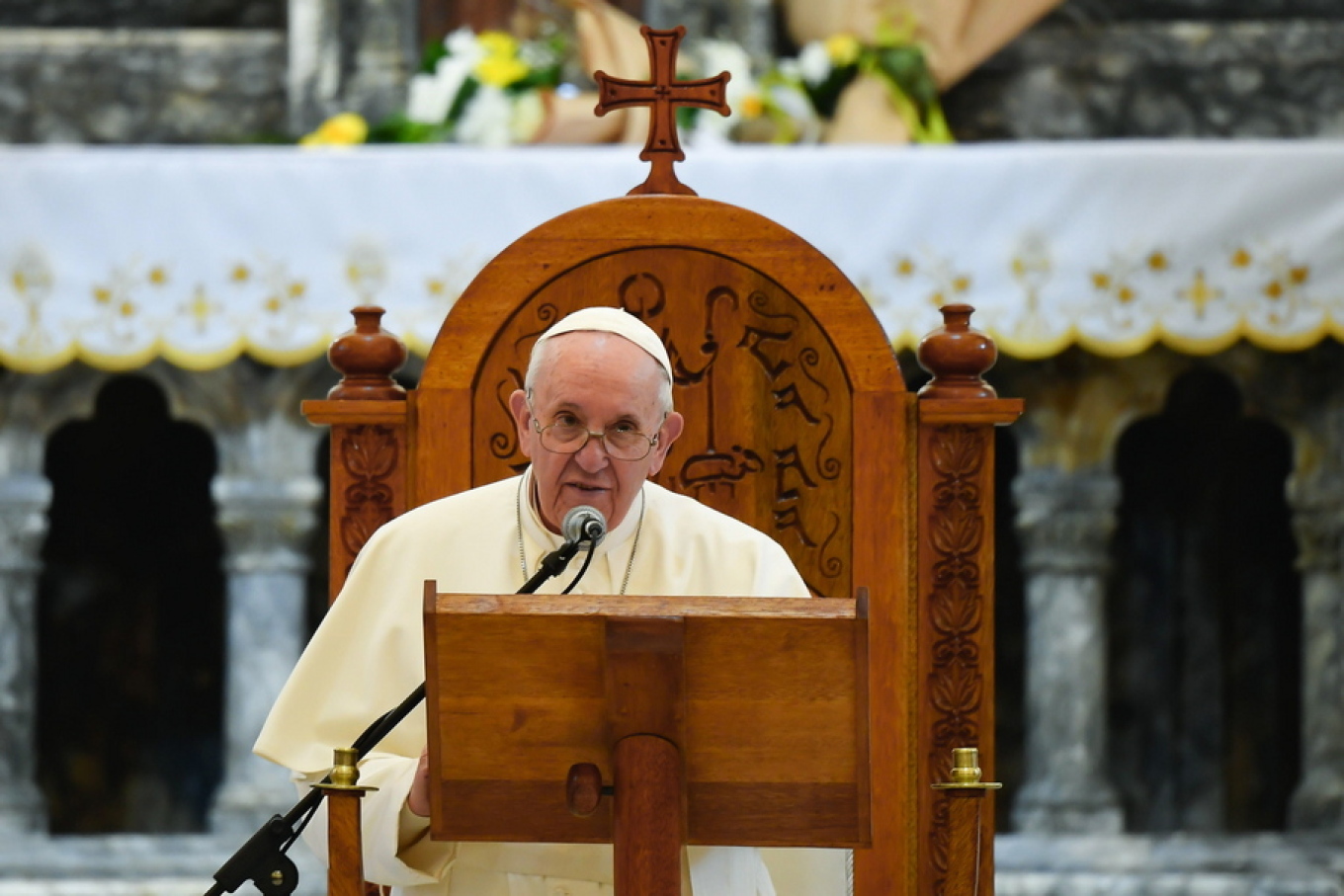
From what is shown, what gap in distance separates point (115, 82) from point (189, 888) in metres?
2.53

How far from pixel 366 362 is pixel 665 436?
0.76m

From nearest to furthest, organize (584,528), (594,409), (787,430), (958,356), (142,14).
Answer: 1. (584,528)
2. (594,409)
3. (958,356)
4. (787,430)
5. (142,14)

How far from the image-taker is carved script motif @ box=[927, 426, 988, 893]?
163 inches

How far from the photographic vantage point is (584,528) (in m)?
3.11

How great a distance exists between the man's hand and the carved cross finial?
4.57 ft

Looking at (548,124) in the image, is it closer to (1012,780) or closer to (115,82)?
(115,82)

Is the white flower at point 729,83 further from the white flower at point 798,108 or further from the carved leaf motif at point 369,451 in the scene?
the carved leaf motif at point 369,451

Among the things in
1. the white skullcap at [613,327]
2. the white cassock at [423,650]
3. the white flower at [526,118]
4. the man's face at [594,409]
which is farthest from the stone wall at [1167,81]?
the man's face at [594,409]

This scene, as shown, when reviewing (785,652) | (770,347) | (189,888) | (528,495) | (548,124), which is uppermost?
(548,124)

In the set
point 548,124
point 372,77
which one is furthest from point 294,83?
point 548,124

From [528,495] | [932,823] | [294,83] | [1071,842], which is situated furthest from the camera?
[294,83]

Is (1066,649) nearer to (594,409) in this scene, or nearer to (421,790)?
(594,409)

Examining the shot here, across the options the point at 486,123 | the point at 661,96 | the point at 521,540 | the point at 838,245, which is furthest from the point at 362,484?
the point at 486,123

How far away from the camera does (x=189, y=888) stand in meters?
5.75
